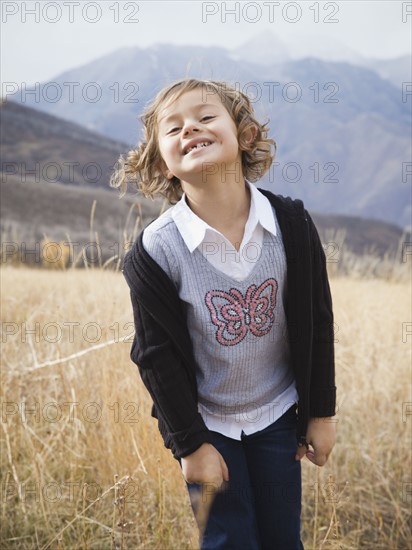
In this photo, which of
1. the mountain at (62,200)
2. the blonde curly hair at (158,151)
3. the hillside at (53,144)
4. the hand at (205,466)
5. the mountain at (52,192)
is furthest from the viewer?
the hillside at (53,144)

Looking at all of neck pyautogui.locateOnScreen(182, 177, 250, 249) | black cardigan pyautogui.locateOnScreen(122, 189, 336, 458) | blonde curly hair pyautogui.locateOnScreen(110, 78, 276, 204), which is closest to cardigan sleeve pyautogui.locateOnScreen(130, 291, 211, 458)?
black cardigan pyautogui.locateOnScreen(122, 189, 336, 458)

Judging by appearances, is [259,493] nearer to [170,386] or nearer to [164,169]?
[170,386]

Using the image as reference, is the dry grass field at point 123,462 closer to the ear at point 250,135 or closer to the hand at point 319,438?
the hand at point 319,438

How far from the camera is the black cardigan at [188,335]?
50.9 inches

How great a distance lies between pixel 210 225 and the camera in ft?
4.48

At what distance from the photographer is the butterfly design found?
131 centimetres

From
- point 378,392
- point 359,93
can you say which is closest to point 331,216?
point 378,392

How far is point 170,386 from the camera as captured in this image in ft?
4.28

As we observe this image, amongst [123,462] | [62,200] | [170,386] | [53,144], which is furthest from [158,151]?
[53,144]

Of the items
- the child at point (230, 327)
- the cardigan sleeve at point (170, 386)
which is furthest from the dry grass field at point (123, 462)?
the cardigan sleeve at point (170, 386)

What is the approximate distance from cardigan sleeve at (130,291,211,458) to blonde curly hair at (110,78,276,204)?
37 cm

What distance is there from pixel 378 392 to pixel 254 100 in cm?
161

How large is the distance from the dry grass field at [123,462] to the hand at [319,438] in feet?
0.70

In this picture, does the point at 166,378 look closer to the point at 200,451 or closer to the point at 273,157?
the point at 200,451
